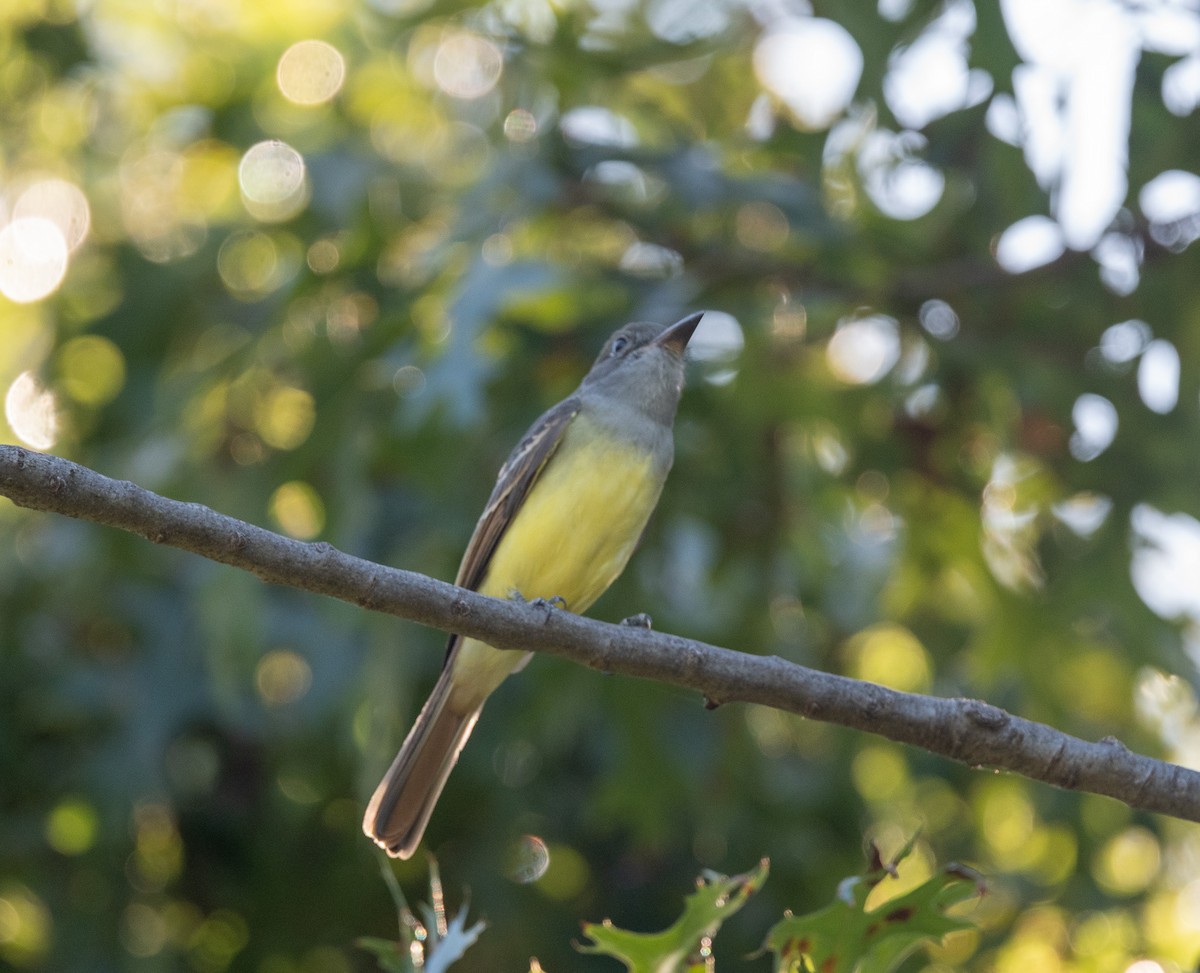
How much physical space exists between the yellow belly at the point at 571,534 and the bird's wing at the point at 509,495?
0.06m

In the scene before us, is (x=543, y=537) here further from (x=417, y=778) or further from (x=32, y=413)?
(x=32, y=413)

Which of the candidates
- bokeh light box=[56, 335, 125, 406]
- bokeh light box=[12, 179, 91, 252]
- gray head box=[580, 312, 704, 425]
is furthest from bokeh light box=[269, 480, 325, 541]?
gray head box=[580, 312, 704, 425]

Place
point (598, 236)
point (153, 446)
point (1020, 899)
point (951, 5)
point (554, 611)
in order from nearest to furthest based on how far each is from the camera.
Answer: point (554, 611)
point (951, 5)
point (153, 446)
point (1020, 899)
point (598, 236)

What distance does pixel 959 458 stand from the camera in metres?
7.02

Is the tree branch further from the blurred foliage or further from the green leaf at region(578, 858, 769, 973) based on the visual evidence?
the blurred foliage

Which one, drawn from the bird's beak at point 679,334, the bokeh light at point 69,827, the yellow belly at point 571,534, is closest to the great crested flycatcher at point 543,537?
the yellow belly at point 571,534

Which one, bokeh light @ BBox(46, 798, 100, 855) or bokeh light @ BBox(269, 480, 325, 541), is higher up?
bokeh light @ BBox(269, 480, 325, 541)

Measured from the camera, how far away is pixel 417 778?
4.96 m

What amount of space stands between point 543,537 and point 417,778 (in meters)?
0.90

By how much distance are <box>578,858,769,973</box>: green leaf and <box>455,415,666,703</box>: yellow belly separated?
2246mm

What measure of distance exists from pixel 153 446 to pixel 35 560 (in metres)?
1.16

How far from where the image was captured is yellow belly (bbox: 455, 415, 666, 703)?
5082mm

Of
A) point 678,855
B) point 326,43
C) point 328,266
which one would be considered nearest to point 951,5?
point 328,266

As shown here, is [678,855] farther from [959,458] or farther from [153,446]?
[153,446]
